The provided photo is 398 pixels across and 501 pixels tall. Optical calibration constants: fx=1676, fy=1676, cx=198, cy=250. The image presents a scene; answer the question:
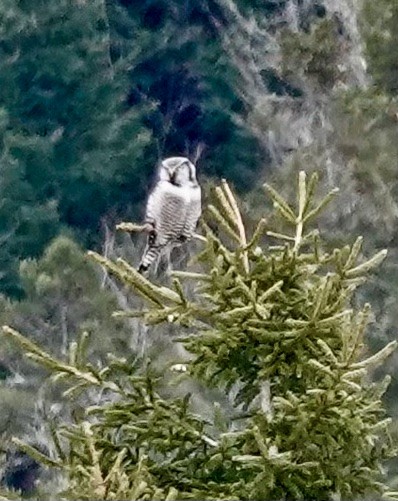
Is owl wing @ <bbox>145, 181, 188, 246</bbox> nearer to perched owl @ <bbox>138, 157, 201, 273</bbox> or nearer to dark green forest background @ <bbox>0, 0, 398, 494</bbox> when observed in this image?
perched owl @ <bbox>138, 157, 201, 273</bbox>

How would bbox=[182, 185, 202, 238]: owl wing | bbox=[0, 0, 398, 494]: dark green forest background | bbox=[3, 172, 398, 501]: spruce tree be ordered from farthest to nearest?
bbox=[0, 0, 398, 494]: dark green forest background, bbox=[182, 185, 202, 238]: owl wing, bbox=[3, 172, 398, 501]: spruce tree

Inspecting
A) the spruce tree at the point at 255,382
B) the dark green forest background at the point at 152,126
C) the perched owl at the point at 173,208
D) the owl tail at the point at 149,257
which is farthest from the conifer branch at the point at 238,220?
the dark green forest background at the point at 152,126

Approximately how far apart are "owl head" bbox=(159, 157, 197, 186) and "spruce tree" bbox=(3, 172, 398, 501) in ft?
4.14

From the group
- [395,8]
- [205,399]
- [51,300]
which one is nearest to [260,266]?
[205,399]

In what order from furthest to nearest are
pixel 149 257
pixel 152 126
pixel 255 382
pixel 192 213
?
pixel 152 126
pixel 149 257
pixel 192 213
pixel 255 382

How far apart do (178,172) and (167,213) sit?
23 cm

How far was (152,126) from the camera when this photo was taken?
24.2 meters

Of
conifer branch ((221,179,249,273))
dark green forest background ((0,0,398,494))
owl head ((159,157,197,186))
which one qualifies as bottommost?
dark green forest background ((0,0,398,494))

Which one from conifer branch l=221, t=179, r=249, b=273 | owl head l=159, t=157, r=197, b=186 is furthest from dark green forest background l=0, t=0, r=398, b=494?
conifer branch l=221, t=179, r=249, b=273

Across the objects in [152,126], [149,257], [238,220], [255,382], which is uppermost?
[238,220]

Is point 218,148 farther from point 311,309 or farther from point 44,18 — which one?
point 311,309

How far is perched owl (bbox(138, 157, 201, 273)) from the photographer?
5.32 meters

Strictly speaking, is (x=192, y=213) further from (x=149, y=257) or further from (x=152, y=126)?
(x=152, y=126)

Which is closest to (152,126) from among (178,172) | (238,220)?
(178,172)
